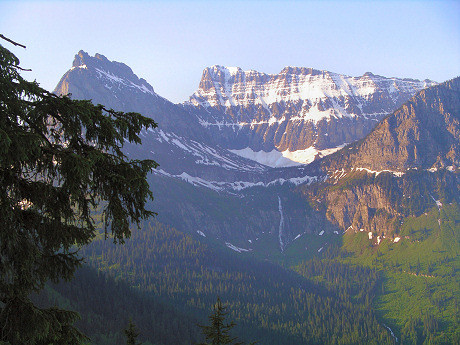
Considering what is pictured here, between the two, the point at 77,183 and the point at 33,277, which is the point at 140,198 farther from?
the point at 33,277

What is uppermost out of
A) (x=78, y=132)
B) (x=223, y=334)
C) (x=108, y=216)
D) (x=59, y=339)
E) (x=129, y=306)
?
(x=78, y=132)

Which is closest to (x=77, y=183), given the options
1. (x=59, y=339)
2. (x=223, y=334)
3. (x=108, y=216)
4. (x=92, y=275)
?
(x=108, y=216)

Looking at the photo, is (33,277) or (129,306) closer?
(33,277)

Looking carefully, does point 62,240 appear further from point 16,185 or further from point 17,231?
point 16,185

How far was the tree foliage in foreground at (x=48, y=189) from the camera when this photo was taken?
11.4 m

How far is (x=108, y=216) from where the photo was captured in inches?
479

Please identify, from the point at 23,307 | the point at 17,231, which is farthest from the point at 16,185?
the point at 23,307

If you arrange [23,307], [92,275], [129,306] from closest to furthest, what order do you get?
[23,307] < [129,306] < [92,275]

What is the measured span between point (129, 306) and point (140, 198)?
185 metres

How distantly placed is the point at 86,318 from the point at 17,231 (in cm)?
16075

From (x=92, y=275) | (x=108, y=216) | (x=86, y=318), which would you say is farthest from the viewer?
(x=92, y=275)

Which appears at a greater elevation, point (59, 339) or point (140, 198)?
point (140, 198)

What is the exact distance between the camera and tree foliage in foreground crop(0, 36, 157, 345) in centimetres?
1135

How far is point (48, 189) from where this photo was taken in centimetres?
1186
